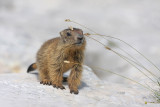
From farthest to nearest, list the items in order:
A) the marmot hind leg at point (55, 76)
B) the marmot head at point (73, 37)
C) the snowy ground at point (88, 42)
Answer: the marmot hind leg at point (55, 76) < the marmot head at point (73, 37) < the snowy ground at point (88, 42)

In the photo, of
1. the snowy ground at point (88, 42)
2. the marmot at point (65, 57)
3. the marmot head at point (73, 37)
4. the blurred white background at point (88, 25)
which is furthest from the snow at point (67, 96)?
the blurred white background at point (88, 25)

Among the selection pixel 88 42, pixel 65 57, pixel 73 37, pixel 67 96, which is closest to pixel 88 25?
pixel 88 42

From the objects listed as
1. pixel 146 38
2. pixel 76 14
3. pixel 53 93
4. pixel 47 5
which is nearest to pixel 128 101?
pixel 53 93

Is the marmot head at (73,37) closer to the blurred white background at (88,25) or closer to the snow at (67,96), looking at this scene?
the snow at (67,96)

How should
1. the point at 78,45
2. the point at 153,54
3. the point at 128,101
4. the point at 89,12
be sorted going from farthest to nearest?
the point at 89,12
the point at 153,54
the point at 78,45
the point at 128,101

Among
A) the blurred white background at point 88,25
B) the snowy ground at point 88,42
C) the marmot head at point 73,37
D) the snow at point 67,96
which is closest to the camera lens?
the snow at point 67,96

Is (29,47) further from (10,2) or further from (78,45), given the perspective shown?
(78,45)

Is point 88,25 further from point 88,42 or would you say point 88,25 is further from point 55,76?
point 55,76

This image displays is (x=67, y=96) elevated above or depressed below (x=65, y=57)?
below
